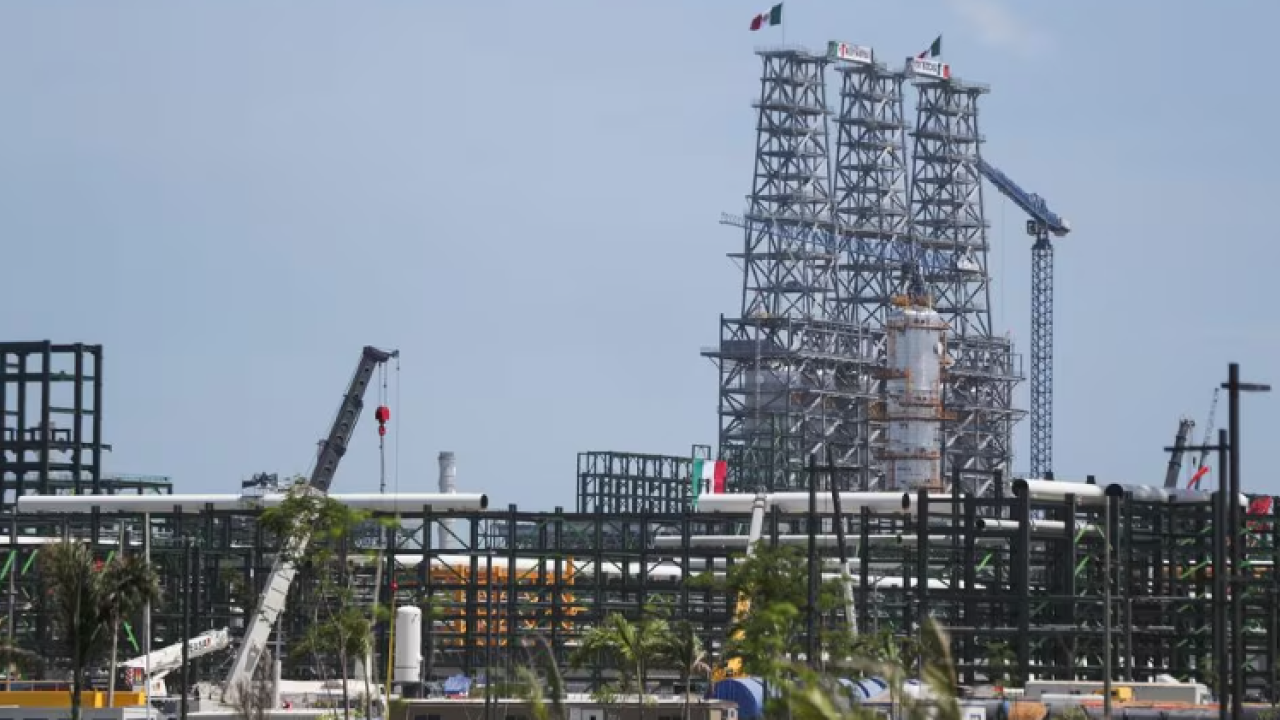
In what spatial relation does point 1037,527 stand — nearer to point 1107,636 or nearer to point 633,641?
point 633,641

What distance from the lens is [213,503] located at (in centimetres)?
13000

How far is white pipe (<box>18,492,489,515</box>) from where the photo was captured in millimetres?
123250

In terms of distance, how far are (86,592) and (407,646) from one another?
38084 mm

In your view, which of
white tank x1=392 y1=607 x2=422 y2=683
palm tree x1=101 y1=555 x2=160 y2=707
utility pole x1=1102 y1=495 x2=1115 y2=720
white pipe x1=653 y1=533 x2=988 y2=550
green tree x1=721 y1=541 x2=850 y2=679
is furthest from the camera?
white pipe x1=653 y1=533 x2=988 y2=550

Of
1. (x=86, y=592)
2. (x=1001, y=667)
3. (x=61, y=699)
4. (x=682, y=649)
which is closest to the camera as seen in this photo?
(x=86, y=592)

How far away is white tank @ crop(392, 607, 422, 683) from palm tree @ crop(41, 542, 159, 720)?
31.4 m

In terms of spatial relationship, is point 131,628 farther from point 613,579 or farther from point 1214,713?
point 1214,713

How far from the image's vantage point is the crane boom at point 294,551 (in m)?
99.1

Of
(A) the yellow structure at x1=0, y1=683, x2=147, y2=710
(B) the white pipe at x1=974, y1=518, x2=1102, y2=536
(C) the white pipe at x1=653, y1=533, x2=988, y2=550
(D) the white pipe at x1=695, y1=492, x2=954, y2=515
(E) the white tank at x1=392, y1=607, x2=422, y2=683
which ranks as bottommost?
(A) the yellow structure at x1=0, y1=683, x2=147, y2=710

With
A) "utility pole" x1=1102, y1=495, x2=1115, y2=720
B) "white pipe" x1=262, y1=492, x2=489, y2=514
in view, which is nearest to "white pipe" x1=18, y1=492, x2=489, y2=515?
"white pipe" x1=262, y1=492, x2=489, y2=514

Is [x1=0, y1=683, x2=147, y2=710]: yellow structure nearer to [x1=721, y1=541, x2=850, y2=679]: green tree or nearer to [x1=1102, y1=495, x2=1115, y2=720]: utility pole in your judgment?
[x1=721, y1=541, x2=850, y2=679]: green tree

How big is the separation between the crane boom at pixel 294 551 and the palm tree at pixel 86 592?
22219 mm

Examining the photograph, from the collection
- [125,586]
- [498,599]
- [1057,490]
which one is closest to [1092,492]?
[1057,490]

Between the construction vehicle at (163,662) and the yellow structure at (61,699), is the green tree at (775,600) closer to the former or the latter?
the yellow structure at (61,699)
